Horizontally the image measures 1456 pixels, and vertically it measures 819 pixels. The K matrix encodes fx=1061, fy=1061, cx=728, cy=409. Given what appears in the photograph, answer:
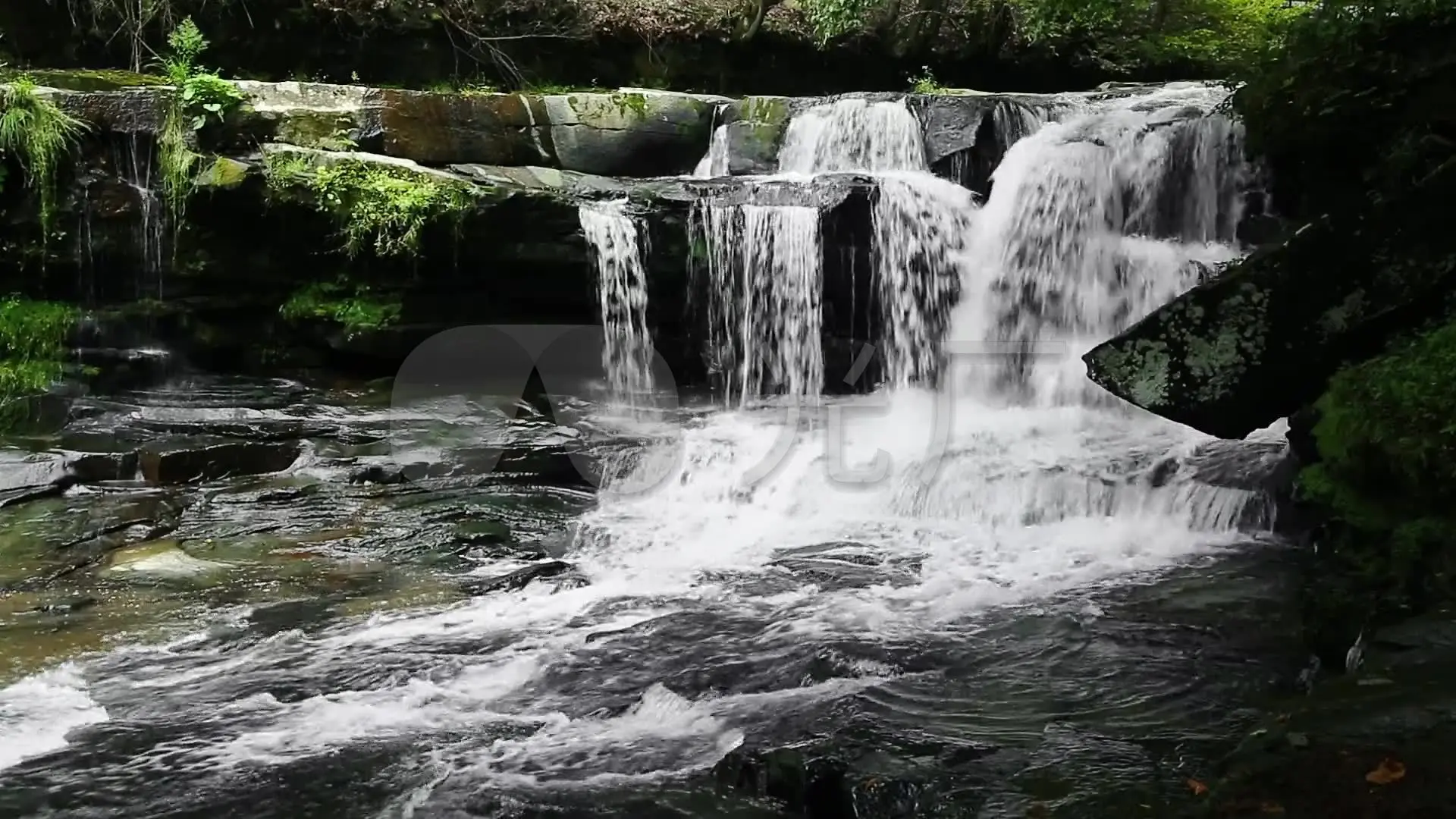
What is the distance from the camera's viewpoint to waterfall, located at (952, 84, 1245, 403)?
30.1ft

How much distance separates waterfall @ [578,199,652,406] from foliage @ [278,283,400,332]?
1829mm

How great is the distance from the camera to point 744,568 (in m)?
6.82

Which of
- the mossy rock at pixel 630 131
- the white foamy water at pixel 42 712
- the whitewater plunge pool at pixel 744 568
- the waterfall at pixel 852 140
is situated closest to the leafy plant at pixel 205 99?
the whitewater plunge pool at pixel 744 568

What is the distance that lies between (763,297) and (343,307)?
12.2ft

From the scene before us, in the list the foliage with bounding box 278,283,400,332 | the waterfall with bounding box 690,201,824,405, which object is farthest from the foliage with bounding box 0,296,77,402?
the waterfall with bounding box 690,201,824,405

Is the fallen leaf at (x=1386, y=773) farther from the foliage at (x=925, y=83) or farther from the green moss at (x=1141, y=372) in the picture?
the foliage at (x=925, y=83)

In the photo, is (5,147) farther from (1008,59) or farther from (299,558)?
(1008,59)

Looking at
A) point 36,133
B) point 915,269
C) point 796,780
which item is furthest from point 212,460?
point 915,269

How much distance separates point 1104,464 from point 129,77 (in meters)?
9.10

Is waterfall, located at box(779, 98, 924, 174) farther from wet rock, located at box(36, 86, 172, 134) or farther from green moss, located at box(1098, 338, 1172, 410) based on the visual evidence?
wet rock, located at box(36, 86, 172, 134)

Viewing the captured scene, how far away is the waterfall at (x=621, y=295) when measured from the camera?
30.7 feet

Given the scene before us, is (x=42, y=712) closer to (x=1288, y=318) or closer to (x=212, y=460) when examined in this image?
(x=212, y=460)

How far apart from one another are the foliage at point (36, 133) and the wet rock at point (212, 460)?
9.22 ft

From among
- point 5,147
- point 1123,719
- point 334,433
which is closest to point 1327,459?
point 1123,719
